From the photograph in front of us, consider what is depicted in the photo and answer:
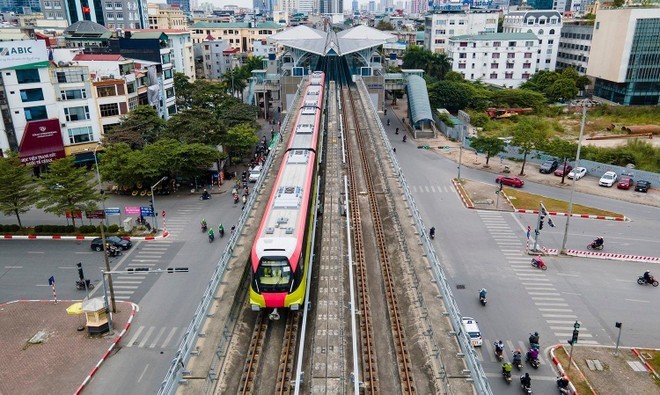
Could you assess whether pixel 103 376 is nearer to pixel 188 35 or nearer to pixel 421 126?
pixel 421 126

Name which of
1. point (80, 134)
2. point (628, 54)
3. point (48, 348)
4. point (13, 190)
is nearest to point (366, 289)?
point (48, 348)

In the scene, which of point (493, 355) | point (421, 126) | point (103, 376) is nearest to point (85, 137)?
point (103, 376)

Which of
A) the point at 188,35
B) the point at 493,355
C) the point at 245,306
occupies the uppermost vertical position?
the point at 188,35

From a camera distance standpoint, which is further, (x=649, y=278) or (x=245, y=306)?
(x=649, y=278)

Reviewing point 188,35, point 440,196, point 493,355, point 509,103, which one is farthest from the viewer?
point 188,35

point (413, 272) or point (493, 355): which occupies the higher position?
point (413, 272)

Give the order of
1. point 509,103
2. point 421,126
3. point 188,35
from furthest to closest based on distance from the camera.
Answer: point 188,35 → point 509,103 → point 421,126
